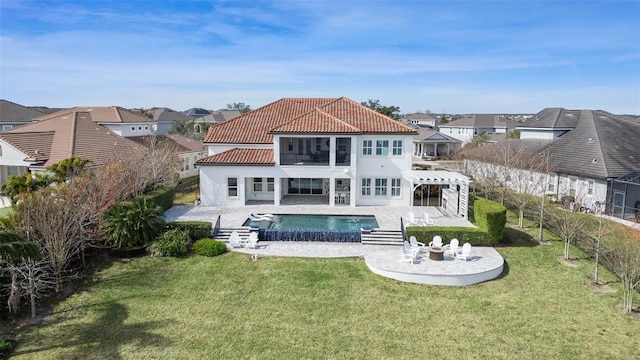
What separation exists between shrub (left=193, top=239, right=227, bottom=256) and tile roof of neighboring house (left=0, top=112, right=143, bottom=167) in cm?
1415

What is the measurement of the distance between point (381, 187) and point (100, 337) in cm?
2295

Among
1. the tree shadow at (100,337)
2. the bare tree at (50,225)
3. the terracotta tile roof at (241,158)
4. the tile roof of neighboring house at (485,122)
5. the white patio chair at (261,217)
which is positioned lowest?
the tree shadow at (100,337)

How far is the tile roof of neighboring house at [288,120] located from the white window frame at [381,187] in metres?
4.09

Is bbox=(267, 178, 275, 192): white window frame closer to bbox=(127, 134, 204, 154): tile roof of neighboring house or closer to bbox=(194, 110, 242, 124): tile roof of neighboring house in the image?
bbox=(127, 134, 204, 154): tile roof of neighboring house

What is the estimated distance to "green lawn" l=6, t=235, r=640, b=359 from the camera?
14.0 meters

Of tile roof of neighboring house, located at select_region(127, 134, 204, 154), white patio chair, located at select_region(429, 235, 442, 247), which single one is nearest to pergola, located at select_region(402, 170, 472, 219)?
white patio chair, located at select_region(429, 235, 442, 247)

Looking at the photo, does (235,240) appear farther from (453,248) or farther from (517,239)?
(517,239)

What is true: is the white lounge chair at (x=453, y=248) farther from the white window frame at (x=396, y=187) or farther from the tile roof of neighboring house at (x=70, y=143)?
the tile roof of neighboring house at (x=70, y=143)

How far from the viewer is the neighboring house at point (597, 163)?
30375 mm

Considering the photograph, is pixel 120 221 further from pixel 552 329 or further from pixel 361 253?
pixel 552 329

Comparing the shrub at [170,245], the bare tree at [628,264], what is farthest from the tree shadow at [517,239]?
the shrub at [170,245]

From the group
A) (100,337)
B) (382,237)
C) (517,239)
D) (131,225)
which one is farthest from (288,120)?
(100,337)

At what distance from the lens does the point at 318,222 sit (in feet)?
92.1

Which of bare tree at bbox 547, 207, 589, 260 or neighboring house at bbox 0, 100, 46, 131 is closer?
bare tree at bbox 547, 207, 589, 260
